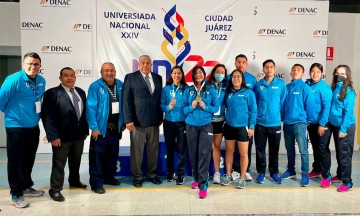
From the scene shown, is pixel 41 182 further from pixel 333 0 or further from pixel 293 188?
pixel 333 0

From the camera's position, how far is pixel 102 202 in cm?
338

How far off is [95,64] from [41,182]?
2.22 m

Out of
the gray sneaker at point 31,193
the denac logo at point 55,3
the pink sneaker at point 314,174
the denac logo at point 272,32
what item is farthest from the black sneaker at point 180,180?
the denac logo at point 55,3

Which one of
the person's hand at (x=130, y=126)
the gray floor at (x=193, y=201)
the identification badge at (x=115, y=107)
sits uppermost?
the identification badge at (x=115, y=107)

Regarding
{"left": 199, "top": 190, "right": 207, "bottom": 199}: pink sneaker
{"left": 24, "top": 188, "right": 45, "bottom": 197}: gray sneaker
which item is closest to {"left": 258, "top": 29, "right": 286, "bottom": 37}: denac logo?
{"left": 199, "top": 190, "right": 207, "bottom": 199}: pink sneaker

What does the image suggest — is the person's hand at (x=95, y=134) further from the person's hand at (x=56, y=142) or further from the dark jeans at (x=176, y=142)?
the dark jeans at (x=176, y=142)

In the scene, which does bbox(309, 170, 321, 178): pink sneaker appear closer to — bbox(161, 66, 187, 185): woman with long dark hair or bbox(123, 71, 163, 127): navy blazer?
bbox(161, 66, 187, 185): woman with long dark hair

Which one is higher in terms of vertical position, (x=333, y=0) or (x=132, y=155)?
(x=333, y=0)

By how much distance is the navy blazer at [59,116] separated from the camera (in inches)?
130

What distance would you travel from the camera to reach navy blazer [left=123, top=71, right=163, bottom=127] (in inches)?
148

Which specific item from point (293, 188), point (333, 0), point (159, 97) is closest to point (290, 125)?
point (293, 188)

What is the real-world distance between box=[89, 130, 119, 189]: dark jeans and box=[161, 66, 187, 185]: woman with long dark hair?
66 centimetres

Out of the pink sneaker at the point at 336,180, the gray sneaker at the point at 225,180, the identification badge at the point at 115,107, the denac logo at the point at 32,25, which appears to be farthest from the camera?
the denac logo at the point at 32,25

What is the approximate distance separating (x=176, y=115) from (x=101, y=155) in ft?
3.32
